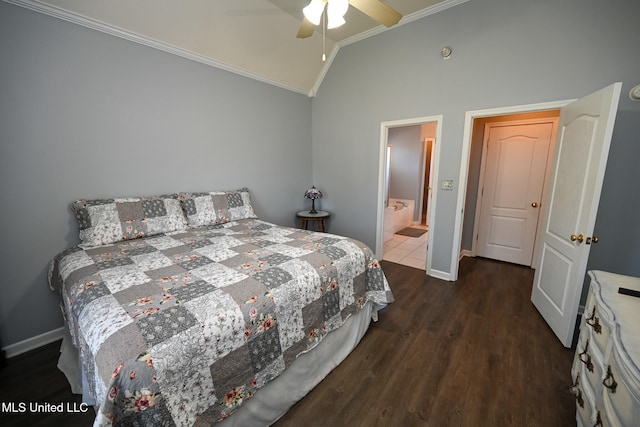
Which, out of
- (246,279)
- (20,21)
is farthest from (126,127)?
A: (246,279)

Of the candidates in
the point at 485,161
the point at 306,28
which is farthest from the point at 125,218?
the point at 485,161

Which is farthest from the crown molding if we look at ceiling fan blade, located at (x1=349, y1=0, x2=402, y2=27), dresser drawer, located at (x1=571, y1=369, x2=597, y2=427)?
dresser drawer, located at (x1=571, y1=369, x2=597, y2=427)

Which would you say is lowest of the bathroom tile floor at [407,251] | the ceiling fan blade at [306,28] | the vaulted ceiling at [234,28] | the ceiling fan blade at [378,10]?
the bathroom tile floor at [407,251]

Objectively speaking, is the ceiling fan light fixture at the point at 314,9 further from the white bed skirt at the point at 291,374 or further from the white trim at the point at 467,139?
the white bed skirt at the point at 291,374

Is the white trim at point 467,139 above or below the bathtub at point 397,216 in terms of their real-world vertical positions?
above

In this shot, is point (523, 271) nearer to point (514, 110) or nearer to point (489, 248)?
point (489, 248)

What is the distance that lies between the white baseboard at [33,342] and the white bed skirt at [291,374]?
30cm

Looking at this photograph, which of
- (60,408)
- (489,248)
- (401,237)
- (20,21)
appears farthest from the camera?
(401,237)

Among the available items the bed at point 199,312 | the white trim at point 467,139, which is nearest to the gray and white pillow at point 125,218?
the bed at point 199,312

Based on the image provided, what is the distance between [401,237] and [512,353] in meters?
3.18

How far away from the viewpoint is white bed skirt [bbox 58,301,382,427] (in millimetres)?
1323

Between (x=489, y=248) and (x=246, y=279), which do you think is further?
(x=489, y=248)

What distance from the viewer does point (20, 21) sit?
1.79 metres

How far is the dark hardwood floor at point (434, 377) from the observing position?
145cm
